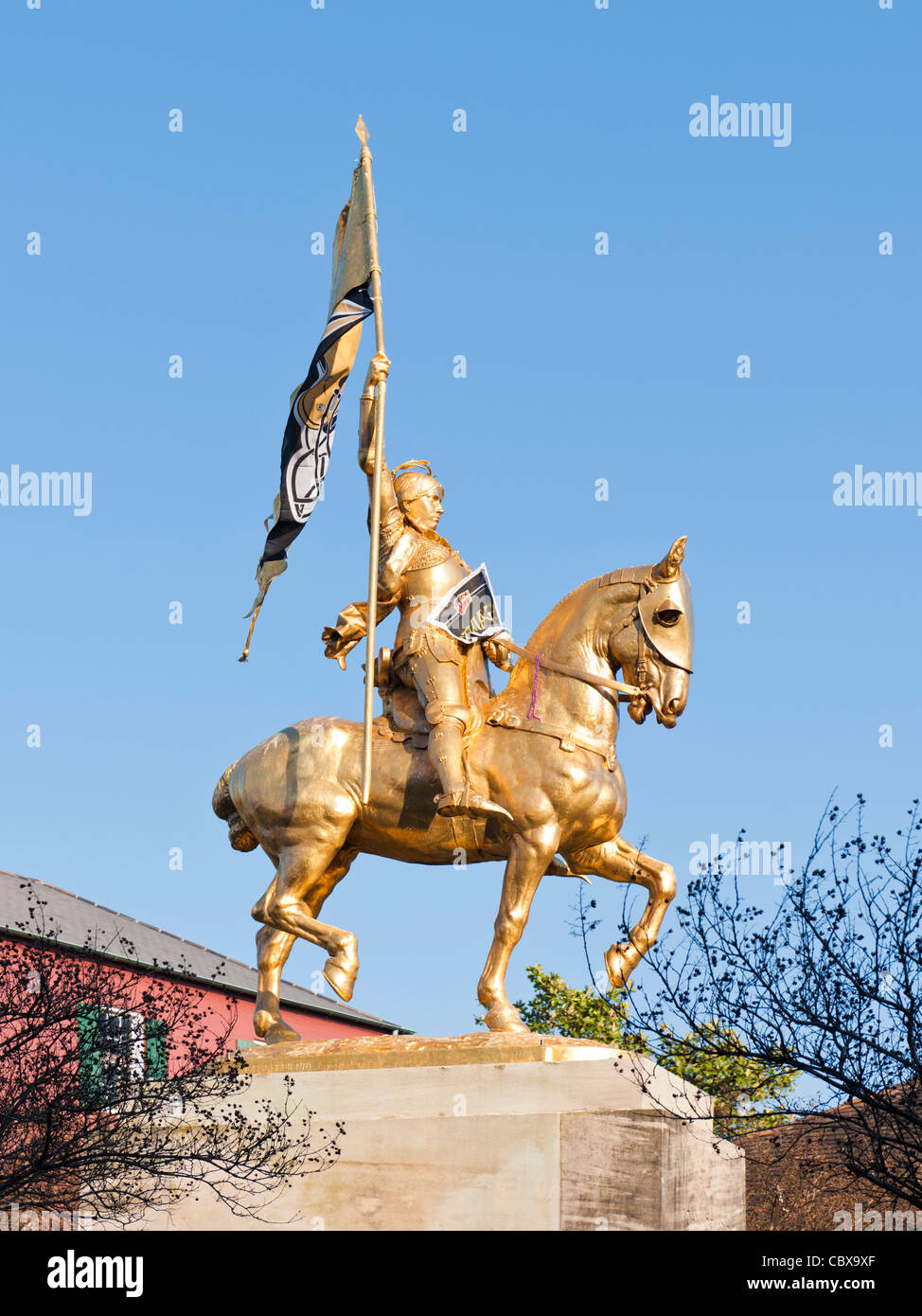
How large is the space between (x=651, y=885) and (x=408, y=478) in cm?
389

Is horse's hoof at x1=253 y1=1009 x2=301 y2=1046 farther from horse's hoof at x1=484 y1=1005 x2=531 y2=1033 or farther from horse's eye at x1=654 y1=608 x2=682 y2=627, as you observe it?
horse's eye at x1=654 y1=608 x2=682 y2=627

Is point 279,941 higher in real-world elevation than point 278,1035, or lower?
higher

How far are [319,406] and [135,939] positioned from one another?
716 inches

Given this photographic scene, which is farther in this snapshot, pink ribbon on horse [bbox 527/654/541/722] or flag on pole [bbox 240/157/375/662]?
flag on pole [bbox 240/157/375/662]

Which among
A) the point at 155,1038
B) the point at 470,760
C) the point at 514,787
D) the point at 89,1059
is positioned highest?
the point at 470,760

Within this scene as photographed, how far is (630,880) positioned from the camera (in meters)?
13.3

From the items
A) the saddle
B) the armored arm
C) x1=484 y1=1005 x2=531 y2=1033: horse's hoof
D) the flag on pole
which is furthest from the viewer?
the flag on pole

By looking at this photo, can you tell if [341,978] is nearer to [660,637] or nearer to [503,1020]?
[503,1020]

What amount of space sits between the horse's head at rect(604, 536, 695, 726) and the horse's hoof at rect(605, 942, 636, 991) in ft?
5.75

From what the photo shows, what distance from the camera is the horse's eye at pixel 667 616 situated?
1294 centimetres

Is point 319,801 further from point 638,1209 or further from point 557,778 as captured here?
point 638,1209

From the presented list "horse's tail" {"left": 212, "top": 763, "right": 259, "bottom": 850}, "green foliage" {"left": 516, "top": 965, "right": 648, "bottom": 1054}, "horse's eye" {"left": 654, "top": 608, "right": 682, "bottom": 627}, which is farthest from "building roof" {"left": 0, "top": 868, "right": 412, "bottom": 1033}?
"horse's eye" {"left": 654, "top": 608, "right": 682, "bottom": 627}

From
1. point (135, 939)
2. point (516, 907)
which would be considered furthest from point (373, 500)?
A: point (135, 939)

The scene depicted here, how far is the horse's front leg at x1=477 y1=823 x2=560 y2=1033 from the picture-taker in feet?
41.6
